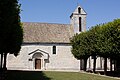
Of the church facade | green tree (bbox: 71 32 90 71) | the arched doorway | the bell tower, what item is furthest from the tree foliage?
the bell tower

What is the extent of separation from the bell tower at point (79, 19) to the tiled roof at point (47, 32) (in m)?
1.39

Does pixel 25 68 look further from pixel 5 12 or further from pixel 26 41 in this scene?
pixel 5 12

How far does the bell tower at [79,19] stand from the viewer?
205ft

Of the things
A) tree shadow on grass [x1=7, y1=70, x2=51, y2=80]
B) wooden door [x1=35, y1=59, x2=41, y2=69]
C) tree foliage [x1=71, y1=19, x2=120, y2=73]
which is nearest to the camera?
tree shadow on grass [x1=7, y1=70, x2=51, y2=80]

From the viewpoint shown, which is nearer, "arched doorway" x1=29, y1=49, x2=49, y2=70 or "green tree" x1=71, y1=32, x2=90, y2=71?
"green tree" x1=71, y1=32, x2=90, y2=71

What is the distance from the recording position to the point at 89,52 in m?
42.3

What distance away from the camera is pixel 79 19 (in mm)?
63000

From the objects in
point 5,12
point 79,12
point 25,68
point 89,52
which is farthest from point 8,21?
point 79,12

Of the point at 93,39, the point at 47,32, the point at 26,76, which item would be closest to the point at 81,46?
the point at 93,39

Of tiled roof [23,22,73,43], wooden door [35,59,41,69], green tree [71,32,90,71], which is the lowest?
wooden door [35,59,41,69]

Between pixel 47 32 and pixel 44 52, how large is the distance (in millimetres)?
5063

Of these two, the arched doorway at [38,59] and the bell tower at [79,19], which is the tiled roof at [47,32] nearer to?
the bell tower at [79,19]

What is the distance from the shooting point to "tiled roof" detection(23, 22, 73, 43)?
59.0 metres

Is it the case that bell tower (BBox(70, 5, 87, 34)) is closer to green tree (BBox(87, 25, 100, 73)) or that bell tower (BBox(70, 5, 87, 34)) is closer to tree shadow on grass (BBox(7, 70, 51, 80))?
green tree (BBox(87, 25, 100, 73))
